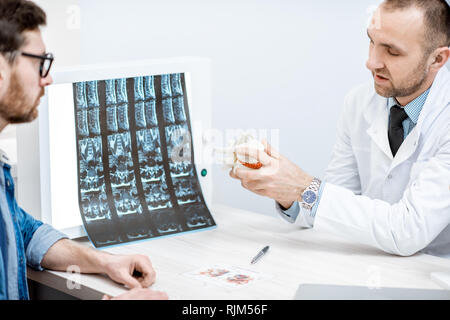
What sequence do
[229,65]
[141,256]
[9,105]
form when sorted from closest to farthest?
1. [9,105]
2. [141,256]
3. [229,65]

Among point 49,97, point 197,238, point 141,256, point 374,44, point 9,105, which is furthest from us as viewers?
point 374,44

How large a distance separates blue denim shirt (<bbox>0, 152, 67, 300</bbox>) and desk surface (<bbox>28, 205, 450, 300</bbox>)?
0.20ft

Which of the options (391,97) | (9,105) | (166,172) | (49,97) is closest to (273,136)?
(391,97)

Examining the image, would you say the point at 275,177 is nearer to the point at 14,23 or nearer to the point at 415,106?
the point at 415,106

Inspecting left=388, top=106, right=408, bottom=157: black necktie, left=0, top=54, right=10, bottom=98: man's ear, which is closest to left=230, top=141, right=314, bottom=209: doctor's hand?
left=388, top=106, right=408, bottom=157: black necktie

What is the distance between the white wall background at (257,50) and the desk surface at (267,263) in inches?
42.1

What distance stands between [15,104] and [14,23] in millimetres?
161

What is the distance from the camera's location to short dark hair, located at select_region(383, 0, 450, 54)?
1.70 m

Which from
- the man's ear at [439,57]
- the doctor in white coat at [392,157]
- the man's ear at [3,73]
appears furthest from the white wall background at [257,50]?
the man's ear at [3,73]

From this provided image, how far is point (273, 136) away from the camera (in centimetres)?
271

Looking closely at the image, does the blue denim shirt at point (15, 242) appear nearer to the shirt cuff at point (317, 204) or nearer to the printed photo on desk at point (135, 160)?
the printed photo on desk at point (135, 160)

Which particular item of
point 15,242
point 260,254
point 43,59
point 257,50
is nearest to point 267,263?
point 260,254
